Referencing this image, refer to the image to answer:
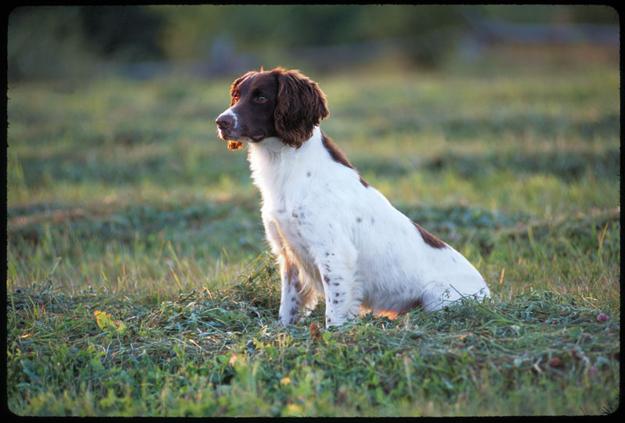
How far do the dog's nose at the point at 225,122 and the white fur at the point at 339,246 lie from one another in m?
0.33

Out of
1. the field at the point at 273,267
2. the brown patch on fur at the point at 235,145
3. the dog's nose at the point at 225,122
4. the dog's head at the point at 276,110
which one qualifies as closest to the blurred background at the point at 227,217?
the field at the point at 273,267

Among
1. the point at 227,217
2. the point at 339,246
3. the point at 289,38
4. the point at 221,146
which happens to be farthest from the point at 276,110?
the point at 289,38

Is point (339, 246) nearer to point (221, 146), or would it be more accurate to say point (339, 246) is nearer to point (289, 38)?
point (221, 146)

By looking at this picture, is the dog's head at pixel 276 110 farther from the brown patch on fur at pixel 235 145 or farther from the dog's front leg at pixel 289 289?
the dog's front leg at pixel 289 289

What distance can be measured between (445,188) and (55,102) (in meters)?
9.25

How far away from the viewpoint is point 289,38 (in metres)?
31.8

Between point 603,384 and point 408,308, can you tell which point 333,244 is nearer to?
point 408,308

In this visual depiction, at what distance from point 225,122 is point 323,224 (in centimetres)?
90

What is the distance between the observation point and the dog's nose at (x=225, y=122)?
4.71 metres

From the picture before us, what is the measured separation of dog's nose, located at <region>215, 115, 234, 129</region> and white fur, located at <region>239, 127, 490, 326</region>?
1.08 ft

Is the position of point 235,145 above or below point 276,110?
below

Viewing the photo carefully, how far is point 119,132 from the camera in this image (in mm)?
12875

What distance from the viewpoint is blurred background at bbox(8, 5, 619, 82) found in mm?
16859

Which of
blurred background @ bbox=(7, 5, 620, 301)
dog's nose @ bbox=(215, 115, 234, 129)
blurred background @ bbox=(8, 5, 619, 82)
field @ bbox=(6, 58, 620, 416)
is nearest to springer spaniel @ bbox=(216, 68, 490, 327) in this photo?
dog's nose @ bbox=(215, 115, 234, 129)
